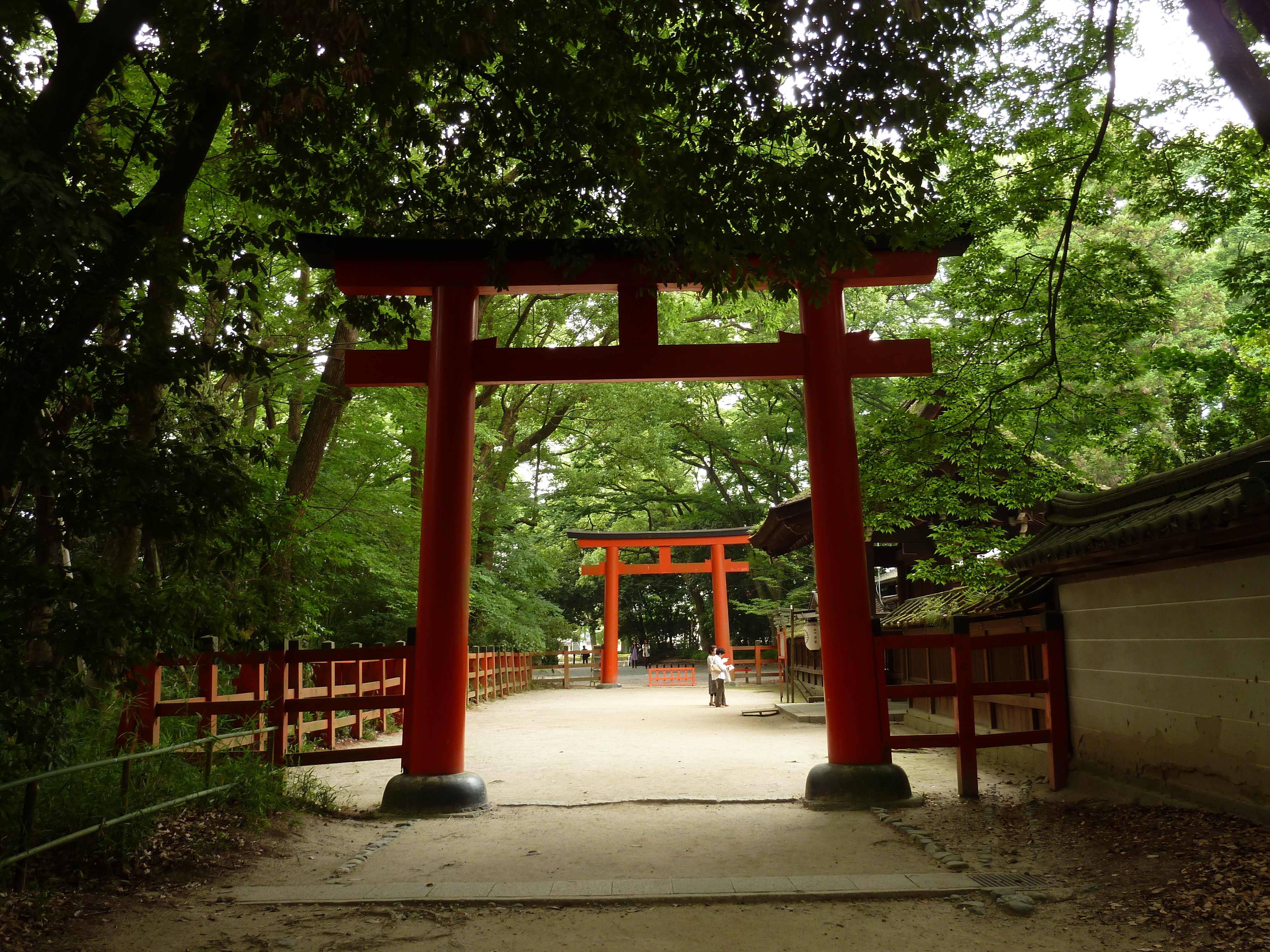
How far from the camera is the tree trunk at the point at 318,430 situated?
1089 centimetres

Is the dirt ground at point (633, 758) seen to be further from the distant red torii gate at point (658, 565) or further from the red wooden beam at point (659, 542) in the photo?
the red wooden beam at point (659, 542)

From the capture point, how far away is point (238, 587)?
9.00 meters

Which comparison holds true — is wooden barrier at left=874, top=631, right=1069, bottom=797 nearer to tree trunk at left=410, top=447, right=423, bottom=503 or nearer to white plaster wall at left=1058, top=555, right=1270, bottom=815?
white plaster wall at left=1058, top=555, right=1270, bottom=815

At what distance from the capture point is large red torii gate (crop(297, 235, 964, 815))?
21.9 ft

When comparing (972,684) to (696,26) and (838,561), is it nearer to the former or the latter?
(838,561)

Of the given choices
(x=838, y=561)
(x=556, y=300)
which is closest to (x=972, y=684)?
(x=838, y=561)

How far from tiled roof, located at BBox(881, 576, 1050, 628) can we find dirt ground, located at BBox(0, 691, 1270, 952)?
1522 millimetres

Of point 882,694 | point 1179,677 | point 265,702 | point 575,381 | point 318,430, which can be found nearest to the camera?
point 1179,677

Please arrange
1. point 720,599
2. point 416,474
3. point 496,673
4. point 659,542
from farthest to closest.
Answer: point 659,542
point 720,599
point 496,673
point 416,474

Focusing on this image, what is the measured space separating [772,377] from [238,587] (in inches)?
234

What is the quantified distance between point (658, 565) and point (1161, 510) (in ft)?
70.1

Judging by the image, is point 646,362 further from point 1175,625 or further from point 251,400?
point 251,400

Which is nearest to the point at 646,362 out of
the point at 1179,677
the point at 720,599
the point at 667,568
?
the point at 1179,677

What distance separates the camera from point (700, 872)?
15.8 ft
